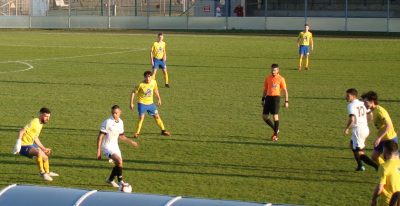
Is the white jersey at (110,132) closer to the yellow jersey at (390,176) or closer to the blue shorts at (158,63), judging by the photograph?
the yellow jersey at (390,176)

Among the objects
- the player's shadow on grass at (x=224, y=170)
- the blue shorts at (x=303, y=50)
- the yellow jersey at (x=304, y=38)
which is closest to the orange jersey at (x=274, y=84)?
the player's shadow on grass at (x=224, y=170)

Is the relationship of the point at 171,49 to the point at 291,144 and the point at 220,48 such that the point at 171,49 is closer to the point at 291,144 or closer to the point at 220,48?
the point at 220,48

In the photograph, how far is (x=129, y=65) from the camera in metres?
42.8

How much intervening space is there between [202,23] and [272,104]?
51222mm

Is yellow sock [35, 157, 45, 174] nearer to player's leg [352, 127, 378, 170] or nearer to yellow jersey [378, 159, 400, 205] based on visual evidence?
player's leg [352, 127, 378, 170]

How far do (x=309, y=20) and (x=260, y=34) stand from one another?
13.1 ft

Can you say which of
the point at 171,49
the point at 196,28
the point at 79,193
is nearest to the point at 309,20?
the point at 196,28

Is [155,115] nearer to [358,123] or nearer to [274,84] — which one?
[274,84]

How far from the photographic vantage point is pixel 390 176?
38.4 ft

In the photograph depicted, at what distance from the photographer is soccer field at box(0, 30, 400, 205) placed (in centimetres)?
1673

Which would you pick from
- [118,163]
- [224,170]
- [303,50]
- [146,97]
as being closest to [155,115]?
[146,97]

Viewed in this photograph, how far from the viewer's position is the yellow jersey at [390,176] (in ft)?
38.2

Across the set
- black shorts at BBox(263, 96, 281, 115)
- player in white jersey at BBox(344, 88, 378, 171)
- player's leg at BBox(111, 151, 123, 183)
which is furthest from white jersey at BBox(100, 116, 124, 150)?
black shorts at BBox(263, 96, 281, 115)

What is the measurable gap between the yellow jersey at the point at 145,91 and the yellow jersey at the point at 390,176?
10612 mm
